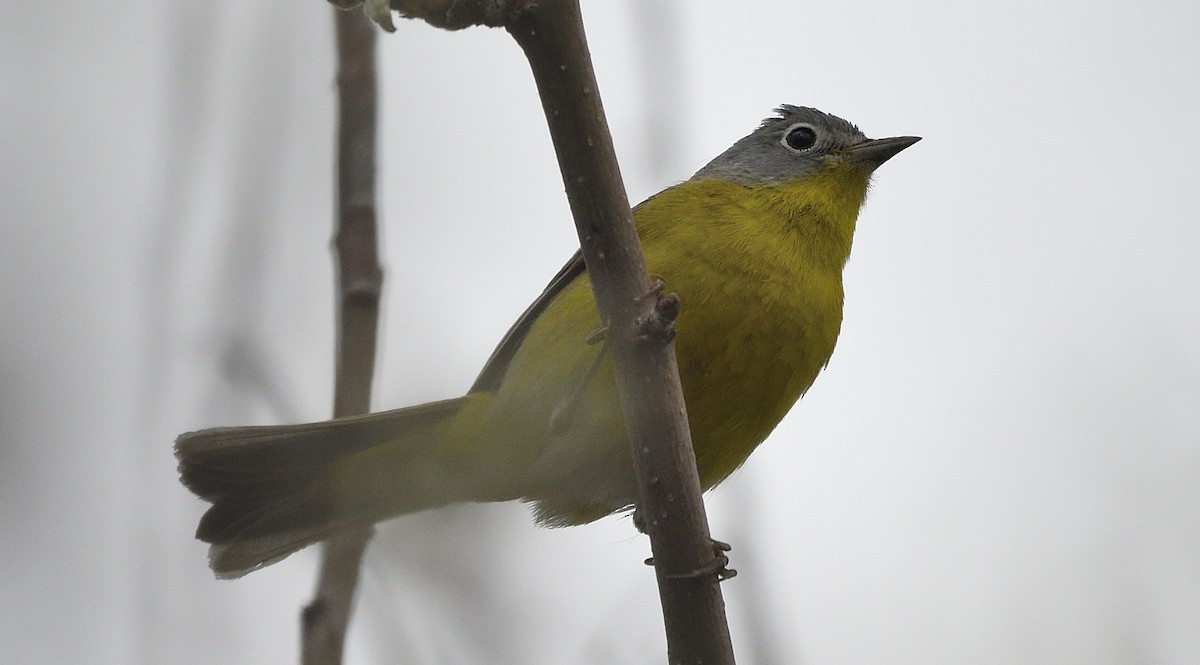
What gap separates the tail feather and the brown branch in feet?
6.07

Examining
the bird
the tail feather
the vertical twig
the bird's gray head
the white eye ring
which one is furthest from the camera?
the white eye ring

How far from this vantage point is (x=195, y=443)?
15.2ft

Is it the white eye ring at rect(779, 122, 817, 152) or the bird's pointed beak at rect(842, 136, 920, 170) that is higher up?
the white eye ring at rect(779, 122, 817, 152)

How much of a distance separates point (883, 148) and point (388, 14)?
4.10 m

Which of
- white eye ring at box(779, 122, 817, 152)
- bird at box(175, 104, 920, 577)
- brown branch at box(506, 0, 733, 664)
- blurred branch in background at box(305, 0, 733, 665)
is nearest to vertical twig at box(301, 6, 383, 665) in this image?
blurred branch in background at box(305, 0, 733, 665)

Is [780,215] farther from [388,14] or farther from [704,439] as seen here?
[388,14]

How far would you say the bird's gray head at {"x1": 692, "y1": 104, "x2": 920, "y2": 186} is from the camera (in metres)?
5.77

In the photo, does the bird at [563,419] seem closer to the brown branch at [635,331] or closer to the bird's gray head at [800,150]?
the bird's gray head at [800,150]

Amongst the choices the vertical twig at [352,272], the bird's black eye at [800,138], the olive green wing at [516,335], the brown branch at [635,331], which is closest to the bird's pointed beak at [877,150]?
the bird's black eye at [800,138]

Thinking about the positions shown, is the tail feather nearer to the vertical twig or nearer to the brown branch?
the vertical twig

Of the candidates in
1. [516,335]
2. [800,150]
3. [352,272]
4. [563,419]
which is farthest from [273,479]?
[800,150]

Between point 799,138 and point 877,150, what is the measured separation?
1.37 feet

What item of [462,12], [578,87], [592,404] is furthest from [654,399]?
[592,404]

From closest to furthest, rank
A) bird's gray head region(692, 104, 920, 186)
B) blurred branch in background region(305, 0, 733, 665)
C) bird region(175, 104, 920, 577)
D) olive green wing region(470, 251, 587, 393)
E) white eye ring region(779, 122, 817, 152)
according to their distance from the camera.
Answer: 1. blurred branch in background region(305, 0, 733, 665)
2. bird region(175, 104, 920, 577)
3. olive green wing region(470, 251, 587, 393)
4. bird's gray head region(692, 104, 920, 186)
5. white eye ring region(779, 122, 817, 152)
